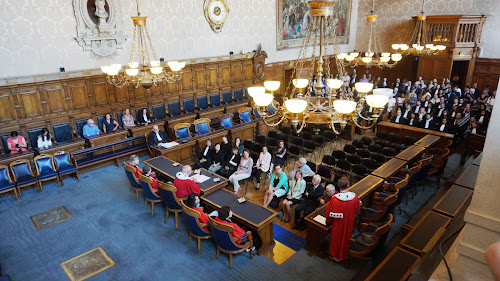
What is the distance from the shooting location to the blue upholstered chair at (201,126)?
36.6 feet

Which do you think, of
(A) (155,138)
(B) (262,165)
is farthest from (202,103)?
(B) (262,165)

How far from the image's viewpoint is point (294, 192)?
7430 mm

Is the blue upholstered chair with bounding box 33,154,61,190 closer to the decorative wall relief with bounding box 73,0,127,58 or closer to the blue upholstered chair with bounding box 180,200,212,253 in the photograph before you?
the decorative wall relief with bounding box 73,0,127,58

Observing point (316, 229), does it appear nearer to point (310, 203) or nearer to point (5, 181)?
point (310, 203)

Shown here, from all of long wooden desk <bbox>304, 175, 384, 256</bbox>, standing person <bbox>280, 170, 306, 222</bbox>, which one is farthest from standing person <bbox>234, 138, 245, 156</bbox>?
long wooden desk <bbox>304, 175, 384, 256</bbox>

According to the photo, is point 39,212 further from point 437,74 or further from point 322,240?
point 437,74

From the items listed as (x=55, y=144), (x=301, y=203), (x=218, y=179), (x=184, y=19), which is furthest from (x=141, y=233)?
(x=184, y=19)

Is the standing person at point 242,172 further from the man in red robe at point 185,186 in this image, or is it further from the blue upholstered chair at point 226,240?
the blue upholstered chair at point 226,240

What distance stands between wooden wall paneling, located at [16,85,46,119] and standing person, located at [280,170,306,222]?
8.22 meters

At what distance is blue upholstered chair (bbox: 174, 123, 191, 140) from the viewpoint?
1064 cm

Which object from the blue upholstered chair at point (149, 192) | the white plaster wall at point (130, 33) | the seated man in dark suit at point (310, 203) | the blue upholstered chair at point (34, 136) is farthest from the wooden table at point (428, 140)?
the blue upholstered chair at point (34, 136)

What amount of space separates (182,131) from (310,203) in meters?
5.43

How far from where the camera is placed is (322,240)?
5965 mm

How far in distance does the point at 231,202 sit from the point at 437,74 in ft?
50.9
